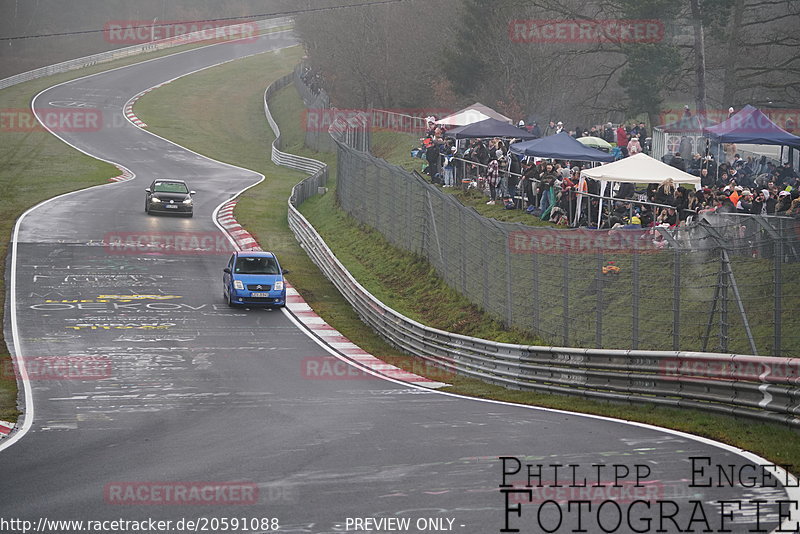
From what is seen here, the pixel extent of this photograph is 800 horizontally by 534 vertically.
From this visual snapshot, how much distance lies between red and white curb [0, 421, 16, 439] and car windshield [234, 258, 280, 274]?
12.8 m

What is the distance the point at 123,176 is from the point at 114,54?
46289 mm

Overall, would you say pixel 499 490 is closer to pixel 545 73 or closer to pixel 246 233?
pixel 246 233

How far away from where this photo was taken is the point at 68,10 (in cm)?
11581

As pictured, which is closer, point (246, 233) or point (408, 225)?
point (408, 225)

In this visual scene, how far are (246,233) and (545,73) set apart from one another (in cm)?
1774

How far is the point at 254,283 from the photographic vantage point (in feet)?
91.1

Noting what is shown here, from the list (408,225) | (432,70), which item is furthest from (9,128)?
(408,225)

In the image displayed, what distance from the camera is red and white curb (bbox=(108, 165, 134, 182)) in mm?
51812

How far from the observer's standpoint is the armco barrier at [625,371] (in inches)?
500

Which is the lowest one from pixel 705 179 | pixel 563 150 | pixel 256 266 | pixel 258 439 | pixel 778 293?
pixel 256 266

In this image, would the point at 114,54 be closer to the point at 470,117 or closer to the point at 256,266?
the point at 470,117

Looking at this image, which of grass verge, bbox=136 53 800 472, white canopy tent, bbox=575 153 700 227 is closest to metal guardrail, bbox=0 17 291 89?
grass verge, bbox=136 53 800 472

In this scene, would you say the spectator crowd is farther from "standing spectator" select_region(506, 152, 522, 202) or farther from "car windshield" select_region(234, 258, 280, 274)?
"car windshield" select_region(234, 258, 280, 274)

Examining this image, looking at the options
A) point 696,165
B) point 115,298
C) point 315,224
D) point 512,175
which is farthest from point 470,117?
point 115,298
